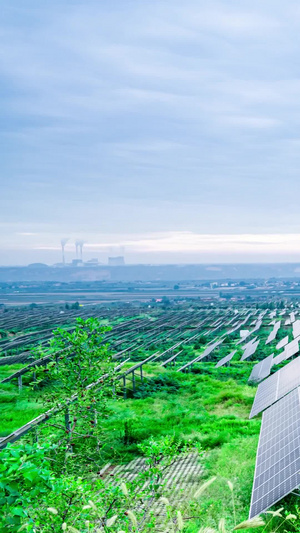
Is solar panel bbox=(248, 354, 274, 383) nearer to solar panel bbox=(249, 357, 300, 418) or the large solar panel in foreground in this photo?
solar panel bbox=(249, 357, 300, 418)

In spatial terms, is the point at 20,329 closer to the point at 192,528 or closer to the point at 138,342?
the point at 138,342

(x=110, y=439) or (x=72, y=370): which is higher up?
(x=72, y=370)

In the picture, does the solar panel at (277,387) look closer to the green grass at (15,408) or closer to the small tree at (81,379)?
the small tree at (81,379)

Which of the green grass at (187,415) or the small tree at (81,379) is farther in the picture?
the green grass at (187,415)

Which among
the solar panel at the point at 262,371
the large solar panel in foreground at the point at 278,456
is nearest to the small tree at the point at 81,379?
the large solar panel in foreground at the point at 278,456

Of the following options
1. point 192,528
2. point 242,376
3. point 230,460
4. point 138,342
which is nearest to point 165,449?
point 192,528

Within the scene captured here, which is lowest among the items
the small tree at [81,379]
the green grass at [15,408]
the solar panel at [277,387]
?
the green grass at [15,408]

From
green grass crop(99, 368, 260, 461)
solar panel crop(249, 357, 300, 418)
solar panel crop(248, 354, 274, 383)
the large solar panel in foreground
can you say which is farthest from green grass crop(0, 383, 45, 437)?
solar panel crop(248, 354, 274, 383)
